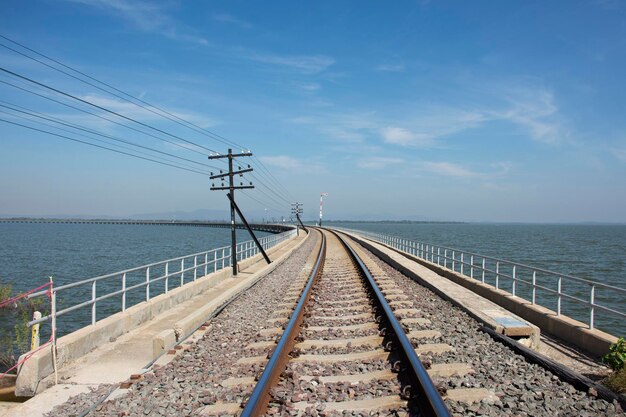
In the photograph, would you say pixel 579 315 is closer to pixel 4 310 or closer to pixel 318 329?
pixel 318 329

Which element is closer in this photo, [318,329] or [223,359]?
[223,359]

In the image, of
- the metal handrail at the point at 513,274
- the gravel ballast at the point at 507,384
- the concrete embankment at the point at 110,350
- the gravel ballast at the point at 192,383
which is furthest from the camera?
the metal handrail at the point at 513,274

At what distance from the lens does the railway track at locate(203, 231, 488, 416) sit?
5262 millimetres

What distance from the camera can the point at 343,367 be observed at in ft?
22.1

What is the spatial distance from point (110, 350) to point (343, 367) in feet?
15.1

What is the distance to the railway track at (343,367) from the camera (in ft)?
17.3

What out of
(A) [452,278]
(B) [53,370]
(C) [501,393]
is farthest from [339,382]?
(A) [452,278]

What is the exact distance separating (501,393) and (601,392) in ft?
3.52

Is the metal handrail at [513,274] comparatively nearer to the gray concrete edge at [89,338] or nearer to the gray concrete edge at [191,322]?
the gray concrete edge at [191,322]

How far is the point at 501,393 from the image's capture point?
5.64 metres

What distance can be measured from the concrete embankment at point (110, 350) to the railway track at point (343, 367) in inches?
60.5

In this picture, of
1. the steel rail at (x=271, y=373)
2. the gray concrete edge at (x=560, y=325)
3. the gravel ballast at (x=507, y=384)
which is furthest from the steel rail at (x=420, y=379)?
the gray concrete edge at (x=560, y=325)

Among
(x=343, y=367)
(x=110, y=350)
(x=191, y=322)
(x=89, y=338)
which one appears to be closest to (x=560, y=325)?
(x=343, y=367)

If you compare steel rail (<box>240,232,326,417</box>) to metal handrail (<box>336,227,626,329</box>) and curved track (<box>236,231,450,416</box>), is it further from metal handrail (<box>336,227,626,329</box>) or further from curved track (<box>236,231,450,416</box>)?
metal handrail (<box>336,227,626,329</box>)
